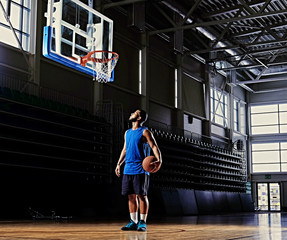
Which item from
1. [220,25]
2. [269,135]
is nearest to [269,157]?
[269,135]

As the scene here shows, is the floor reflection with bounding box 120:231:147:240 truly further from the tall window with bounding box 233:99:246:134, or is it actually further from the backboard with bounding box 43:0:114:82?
the tall window with bounding box 233:99:246:134

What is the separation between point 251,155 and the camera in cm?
3111

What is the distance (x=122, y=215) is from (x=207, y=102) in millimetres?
12230

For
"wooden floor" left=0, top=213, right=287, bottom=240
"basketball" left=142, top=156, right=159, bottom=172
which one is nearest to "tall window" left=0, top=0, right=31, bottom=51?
"wooden floor" left=0, top=213, right=287, bottom=240

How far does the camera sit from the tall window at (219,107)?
88.1 ft

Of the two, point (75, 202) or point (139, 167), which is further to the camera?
point (75, 202)

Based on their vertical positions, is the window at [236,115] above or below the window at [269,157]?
above

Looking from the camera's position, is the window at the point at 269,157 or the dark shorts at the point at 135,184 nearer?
the dark shorts at the point at 135,184

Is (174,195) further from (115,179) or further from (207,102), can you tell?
(207,102)

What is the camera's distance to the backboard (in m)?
10.5

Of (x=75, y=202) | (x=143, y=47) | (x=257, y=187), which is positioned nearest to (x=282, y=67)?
(x=257, y=187)

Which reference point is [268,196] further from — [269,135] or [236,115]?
[236,115]

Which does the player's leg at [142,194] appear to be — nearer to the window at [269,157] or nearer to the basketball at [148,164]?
the basketball at [148,164]

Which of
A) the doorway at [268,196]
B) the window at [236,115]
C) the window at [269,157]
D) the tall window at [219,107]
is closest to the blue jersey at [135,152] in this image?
the tall window at [219,107]
